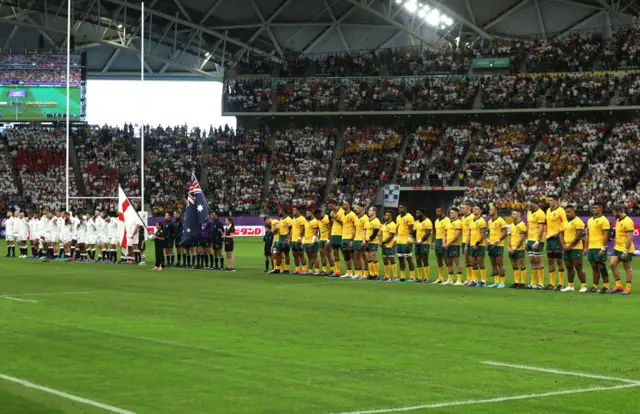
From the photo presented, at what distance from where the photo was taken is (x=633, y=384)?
449 inches

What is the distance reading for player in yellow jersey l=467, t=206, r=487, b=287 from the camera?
2705cm

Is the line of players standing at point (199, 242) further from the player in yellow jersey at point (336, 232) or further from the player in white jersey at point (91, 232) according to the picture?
the player in white jersey at point (91, 232)

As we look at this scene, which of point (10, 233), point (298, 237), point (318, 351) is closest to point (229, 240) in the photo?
point (298, 237)

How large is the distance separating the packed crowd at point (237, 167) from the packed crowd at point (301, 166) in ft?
3.18

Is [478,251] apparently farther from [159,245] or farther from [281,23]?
[281,23]

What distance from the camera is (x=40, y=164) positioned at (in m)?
72.9

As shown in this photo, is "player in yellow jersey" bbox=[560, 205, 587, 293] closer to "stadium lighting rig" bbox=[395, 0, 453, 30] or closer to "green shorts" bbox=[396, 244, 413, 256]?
"green shorts" bbox=[396, 244, 413, 256]

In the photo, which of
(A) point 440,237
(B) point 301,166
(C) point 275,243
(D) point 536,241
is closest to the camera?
(D) point 536,241

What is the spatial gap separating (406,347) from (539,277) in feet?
41.0

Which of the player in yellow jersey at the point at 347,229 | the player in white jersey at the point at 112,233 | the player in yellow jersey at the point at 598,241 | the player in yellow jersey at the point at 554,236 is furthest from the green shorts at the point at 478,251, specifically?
the player in white jersey at the point at 112,233

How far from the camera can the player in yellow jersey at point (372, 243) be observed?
29.7m

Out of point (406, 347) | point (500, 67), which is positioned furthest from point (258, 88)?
point (406, 347)

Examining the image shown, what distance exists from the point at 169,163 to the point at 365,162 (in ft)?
47.9

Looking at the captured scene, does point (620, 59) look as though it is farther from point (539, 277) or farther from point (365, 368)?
point (365, 368)
